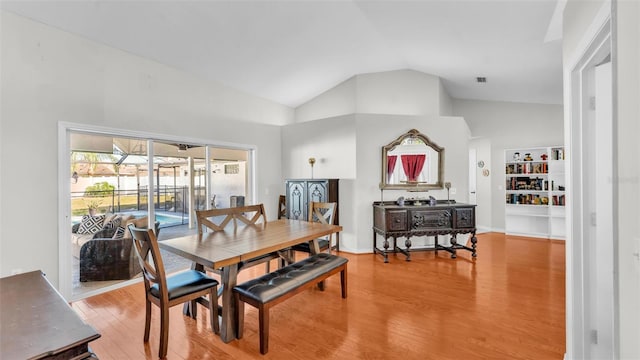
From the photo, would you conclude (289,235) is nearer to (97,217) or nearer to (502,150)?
(97,217)

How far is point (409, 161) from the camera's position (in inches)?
191

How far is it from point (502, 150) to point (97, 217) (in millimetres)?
7538

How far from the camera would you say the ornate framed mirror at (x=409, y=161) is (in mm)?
4816

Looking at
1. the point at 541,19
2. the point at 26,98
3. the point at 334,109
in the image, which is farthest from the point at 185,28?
the point at 541,19

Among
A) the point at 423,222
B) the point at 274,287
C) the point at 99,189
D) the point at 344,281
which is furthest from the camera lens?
the point at 423,222

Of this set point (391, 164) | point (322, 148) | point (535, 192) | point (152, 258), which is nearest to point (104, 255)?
point (152, 258)

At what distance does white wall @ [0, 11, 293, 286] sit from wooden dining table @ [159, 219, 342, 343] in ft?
4.85

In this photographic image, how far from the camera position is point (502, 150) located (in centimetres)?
619

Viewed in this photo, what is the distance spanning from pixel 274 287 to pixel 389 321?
44.6 inches

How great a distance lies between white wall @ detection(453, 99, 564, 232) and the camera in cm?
581

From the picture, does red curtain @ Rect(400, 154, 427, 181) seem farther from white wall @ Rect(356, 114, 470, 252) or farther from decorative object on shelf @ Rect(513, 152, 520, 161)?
decorative object on shelf @ Rect(513, 152, 520, 161)

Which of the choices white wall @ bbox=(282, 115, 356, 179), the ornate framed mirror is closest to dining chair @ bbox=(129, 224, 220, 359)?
white wall @ bbox=(282, 115, 356, 179)

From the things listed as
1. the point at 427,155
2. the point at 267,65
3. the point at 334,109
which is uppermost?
the point at 267,65

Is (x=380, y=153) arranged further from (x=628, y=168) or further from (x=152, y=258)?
(x=628, y=168)
